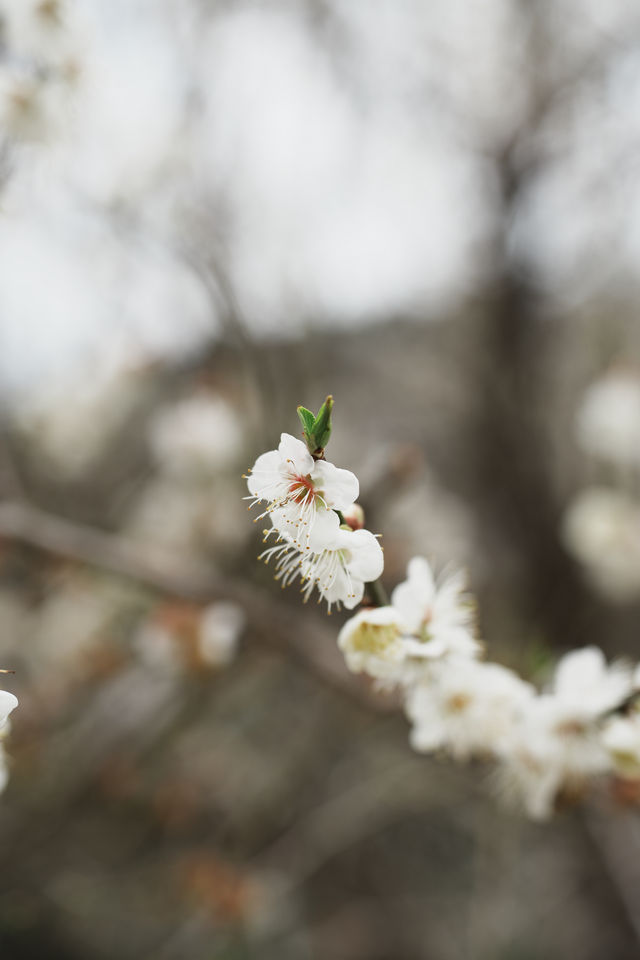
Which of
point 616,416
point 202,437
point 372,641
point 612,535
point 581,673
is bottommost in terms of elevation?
point 372,641

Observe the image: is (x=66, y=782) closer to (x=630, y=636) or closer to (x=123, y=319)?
(x=123, y=319)

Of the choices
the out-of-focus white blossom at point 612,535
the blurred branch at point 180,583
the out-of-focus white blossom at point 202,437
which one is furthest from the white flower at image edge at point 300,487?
the out-of-focus white blossom at point 612,535

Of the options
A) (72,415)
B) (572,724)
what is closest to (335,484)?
(572,724)

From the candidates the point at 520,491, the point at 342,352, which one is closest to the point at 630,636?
the point at 520,491

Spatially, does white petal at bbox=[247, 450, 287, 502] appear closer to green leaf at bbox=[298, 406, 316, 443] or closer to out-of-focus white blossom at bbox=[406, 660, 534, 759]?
green leaf at bbox=[298, 406, 316, 443]

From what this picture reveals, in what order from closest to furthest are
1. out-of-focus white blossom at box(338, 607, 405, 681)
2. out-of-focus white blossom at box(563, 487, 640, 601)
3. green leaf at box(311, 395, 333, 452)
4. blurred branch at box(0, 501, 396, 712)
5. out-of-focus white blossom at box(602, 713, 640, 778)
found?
green leaf at box(311, 395, 333, 452)
out-of-focus white blossom at box(338, 607, 405, 681)
out-of-focus white blossom at box(602, 713, 640, 778)
blurred branch at box(0, 501, 396, 712)
out-of-focus white blossom at box(563, 487, 640, 601)

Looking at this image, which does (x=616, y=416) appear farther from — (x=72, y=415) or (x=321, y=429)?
(x=72, y=415)

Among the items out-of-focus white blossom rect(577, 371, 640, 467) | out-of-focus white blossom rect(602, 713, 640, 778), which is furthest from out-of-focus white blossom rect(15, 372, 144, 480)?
out-of-focus white blossom rect(602, 713, 640, 778)

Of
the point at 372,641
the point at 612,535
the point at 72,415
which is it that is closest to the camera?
the point at 372,641
